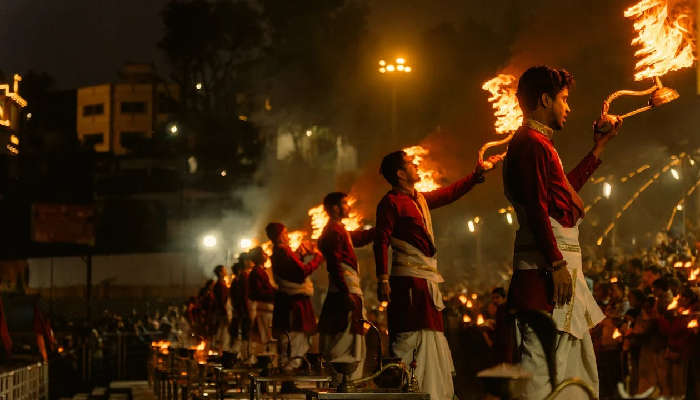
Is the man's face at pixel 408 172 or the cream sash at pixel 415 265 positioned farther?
the man's face at pixel 408 172

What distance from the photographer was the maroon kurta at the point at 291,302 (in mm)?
13469

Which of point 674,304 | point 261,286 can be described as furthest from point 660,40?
point 261,286

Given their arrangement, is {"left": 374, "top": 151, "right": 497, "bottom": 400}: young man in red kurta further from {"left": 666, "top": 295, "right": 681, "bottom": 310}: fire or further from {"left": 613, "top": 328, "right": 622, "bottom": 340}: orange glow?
{"left": 613, "top": 328, "right": 622, "bottom": 340}: orange glow

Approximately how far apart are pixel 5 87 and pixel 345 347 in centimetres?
886

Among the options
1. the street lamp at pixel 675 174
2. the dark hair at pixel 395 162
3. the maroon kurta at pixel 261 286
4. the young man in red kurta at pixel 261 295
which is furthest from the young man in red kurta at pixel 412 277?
the street lamp at pixel 675 174

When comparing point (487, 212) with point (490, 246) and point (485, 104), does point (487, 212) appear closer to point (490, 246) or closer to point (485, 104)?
point (490, 246)

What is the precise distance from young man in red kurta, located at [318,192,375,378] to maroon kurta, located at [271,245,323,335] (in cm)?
190

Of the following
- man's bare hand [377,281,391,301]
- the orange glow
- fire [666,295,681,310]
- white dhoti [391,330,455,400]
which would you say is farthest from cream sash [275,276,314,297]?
man's bare hand [377,281,391,301]

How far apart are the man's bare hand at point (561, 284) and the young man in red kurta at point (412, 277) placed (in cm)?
249

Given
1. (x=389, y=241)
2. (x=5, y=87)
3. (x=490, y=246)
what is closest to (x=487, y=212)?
(x=490, y=246)

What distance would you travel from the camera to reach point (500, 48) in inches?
1132

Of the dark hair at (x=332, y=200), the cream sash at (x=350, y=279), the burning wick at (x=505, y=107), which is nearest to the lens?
the burning wick at (x=505, y=107)

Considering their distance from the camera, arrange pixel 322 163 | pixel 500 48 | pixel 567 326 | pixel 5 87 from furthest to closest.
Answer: pixel 322 163 → pixel 500 48 → pixel 5 87 → pixel 567 326

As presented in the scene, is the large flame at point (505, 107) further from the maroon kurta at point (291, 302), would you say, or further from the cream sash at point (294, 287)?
the cream sash at point (294, 287)
